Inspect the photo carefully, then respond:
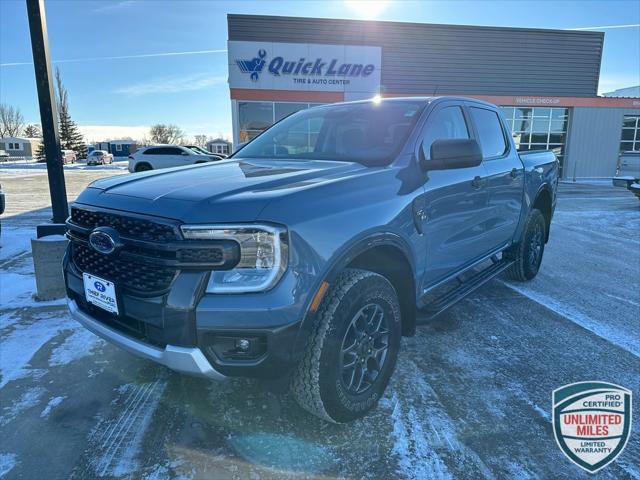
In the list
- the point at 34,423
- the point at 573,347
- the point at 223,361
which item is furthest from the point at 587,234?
the point at 34,423

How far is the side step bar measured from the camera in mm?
3040

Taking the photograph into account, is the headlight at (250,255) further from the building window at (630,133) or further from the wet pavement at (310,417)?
the building window at (630,133)

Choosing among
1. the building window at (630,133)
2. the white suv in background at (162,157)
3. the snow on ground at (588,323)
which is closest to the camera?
the snow on ground at (588,323)

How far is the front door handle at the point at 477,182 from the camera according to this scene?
3366mm

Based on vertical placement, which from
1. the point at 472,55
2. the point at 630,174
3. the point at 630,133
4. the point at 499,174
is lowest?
the point at 630,174

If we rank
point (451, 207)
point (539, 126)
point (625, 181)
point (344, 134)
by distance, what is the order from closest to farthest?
point (451, 207), point (344, 134), point (625, 181), point (539, 126)

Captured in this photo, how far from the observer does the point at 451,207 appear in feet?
10.0

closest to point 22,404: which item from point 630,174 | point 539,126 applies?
point 630,174

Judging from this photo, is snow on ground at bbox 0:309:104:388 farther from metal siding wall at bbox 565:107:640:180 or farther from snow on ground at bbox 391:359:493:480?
metal siding wall at bbox 565:107:640:180

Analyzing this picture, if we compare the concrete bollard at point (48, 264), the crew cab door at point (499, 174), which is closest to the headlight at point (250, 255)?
the crew cab door at point (499, 174)

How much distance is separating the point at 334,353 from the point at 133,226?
1156 mm

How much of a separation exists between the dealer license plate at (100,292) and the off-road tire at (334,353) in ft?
3.29

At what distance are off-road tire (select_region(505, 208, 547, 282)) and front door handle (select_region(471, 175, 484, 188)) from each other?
1.56 metres

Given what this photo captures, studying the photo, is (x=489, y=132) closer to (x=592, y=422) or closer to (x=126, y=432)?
(x=592, y=422)
